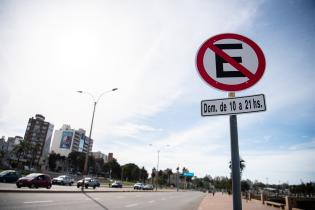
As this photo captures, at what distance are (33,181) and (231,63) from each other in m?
28.8

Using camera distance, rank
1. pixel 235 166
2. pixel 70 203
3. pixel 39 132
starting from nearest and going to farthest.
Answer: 1. pixel 235 166
2. pixel 70 203
3. pixel 39 132

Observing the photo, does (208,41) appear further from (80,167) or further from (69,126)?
(69,126)

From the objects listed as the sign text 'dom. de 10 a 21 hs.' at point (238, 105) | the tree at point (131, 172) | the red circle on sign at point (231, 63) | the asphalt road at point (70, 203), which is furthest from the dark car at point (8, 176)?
the tree at point (131, 172)

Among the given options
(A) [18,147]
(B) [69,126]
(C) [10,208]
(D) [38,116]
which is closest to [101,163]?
(B) [69,126]

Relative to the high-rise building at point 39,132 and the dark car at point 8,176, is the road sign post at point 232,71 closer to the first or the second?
the dark car at point 8,176

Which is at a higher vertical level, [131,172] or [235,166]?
[131,172]

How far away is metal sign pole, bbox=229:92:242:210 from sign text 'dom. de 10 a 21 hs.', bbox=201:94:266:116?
9cm

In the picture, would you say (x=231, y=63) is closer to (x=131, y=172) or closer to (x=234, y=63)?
(x=234, y=63)

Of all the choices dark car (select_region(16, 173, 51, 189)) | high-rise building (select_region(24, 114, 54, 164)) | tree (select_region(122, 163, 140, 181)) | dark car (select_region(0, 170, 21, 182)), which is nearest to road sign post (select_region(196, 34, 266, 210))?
dark car (select_region(16, 173, 51, 189))

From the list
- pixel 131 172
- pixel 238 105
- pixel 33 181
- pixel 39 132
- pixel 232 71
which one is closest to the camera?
pixel 238 105

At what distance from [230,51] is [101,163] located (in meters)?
172

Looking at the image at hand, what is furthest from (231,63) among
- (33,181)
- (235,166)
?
(33,181)

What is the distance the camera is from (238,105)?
2.63 meters

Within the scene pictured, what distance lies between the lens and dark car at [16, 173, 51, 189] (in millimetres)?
24520
